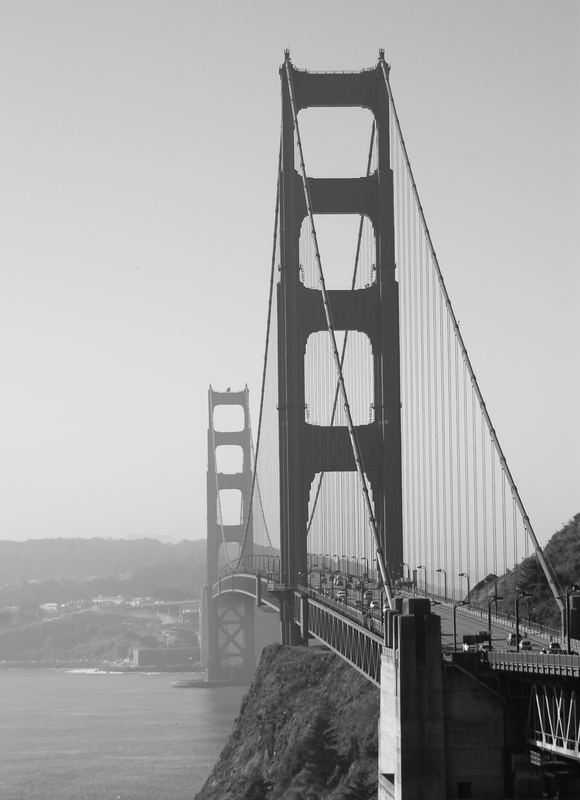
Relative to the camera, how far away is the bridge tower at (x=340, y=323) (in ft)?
188

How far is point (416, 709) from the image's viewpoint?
32.7 meters

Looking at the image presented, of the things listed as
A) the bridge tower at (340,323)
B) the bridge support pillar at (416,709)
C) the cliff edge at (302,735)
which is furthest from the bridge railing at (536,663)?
the bridge tower at (340,323)

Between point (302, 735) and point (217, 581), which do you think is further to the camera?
point (217, 581)

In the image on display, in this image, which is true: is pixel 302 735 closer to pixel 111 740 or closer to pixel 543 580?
pixel 543 580

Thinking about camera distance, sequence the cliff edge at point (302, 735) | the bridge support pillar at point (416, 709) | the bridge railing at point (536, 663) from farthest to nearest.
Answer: the cliff edge at point (302, 735)
the bridge support pillar at point (416, 709)
the bridge railing at point (536, 663)

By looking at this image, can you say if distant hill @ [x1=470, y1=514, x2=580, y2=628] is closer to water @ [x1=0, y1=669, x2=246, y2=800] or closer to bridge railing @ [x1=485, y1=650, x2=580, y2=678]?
water @ [x1=0, y1=669, x2=246, y2=800]

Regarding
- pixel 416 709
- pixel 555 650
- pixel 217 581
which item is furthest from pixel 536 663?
pixel 217 581

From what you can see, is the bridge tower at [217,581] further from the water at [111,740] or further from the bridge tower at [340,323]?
the bridge tower at [340,323]

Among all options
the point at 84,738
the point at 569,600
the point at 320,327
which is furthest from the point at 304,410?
the point at 84,738

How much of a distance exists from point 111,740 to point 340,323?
3800 cm

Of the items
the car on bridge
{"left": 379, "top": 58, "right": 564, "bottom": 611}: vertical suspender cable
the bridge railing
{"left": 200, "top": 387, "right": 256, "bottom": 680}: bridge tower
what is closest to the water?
{"left": 200, "top": 387, "right": 256, "bottom": 680}: bridge tower

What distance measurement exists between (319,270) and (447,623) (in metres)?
17.2

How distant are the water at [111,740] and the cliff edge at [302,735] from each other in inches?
422

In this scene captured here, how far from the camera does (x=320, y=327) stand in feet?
194
